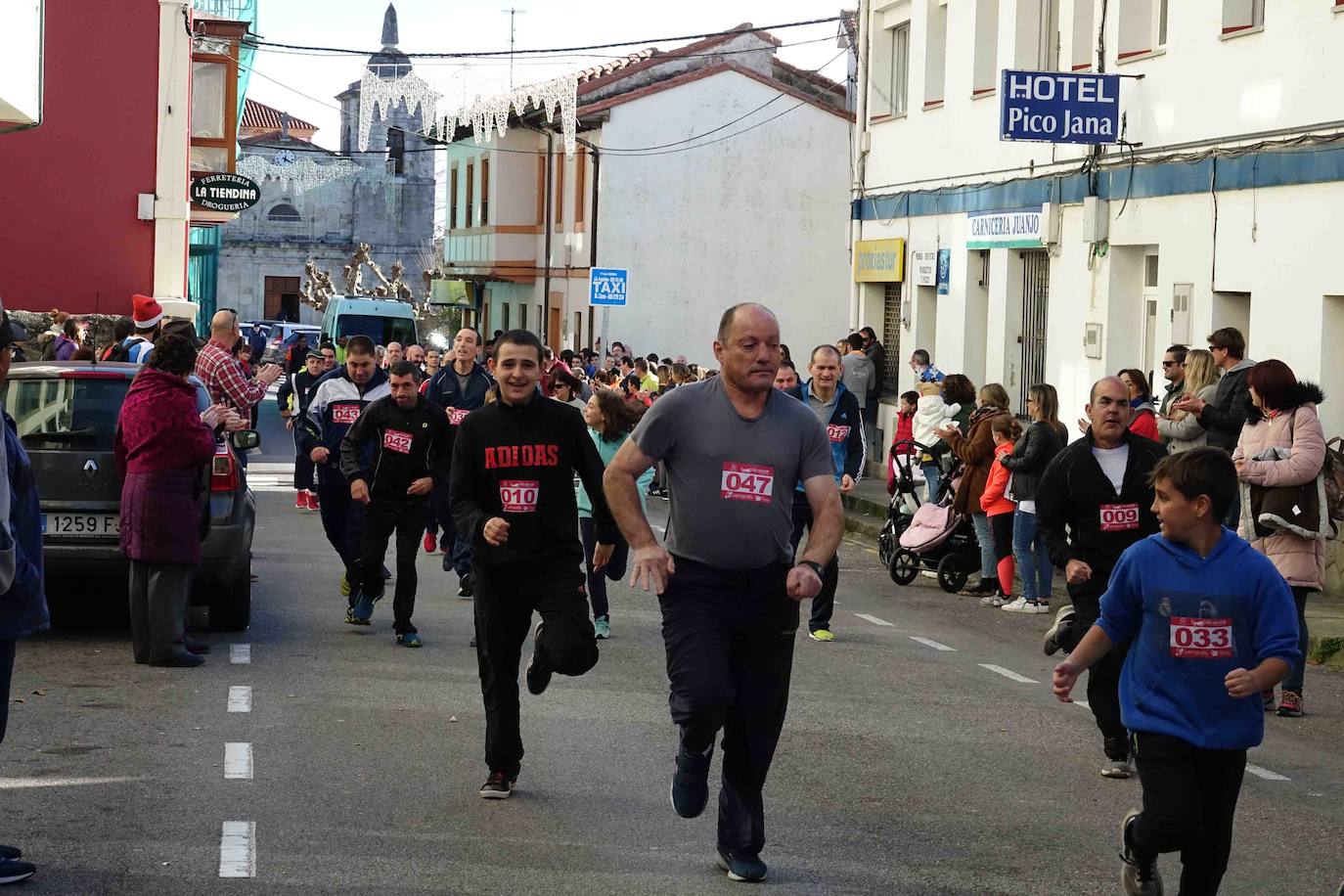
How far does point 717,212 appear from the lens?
43.9 m

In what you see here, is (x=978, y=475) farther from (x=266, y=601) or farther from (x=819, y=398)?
(x=266, y=601)

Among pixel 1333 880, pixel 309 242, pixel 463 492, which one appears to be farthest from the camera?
pixel 309 242

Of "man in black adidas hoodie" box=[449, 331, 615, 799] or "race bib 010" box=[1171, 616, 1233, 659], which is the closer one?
"race bib 010" box=[1171, 616, 1233, 659]

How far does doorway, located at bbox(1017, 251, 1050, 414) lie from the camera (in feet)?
71.8

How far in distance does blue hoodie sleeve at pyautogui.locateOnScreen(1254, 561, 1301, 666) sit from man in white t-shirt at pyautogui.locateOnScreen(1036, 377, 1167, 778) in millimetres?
2479

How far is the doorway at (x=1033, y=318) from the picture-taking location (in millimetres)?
21875

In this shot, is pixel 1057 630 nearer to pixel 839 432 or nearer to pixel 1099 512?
pixel 1099 512

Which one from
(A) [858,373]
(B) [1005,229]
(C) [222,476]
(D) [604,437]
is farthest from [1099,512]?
(A) [858,373]

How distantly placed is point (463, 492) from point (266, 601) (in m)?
5.82

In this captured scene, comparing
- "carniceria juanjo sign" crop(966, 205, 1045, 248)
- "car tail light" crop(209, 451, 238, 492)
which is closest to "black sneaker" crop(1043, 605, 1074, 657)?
"car tail light" crop(209, 451, 238, 492)

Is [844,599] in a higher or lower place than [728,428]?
lower

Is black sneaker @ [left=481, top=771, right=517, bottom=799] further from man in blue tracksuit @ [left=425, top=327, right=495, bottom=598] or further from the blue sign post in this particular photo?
the blue sign post

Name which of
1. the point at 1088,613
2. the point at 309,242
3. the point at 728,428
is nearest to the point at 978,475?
the point at 1088,613

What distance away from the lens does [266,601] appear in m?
13.1
